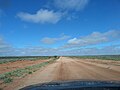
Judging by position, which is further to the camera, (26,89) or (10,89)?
(10,89)

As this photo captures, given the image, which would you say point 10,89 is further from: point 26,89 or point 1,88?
point 26,89

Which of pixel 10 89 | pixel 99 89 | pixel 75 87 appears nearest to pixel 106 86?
pixel 99 89

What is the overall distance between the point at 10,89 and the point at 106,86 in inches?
446

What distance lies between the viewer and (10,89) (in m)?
14.2

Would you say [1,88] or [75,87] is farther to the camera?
[1,88]

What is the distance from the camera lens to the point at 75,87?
3479mm

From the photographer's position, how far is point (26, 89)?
3.62m

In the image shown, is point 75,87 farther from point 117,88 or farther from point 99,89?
point 117,88

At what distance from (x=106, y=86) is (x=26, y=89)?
1154 millimetres

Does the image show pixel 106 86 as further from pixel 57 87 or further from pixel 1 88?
pixel 1 88

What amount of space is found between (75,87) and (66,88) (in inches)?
5.1

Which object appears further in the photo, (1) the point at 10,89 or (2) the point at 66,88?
(1) the point at 10,89

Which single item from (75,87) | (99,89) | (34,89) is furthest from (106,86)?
(34,89)

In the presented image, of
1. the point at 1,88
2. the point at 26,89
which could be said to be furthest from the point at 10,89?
the point at 26,89
